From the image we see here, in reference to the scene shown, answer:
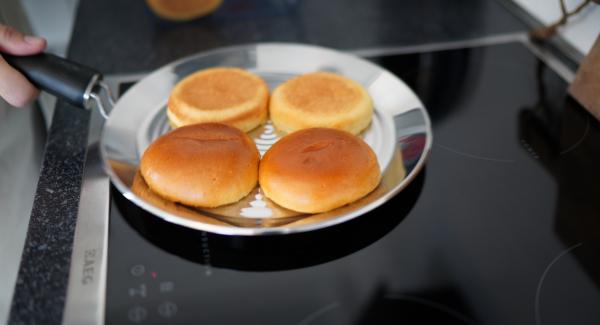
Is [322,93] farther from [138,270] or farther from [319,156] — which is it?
[138,270]

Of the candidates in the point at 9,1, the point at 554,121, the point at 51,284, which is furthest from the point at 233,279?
the point at 9,1

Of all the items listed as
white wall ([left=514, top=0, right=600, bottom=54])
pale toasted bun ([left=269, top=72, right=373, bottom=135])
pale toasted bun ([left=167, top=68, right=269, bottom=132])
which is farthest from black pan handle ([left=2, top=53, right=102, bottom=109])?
white wall ([left=514, top=0, right=600, bottom=54])

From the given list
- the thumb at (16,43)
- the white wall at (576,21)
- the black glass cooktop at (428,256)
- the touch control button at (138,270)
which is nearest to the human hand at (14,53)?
the thumb at (16,43)

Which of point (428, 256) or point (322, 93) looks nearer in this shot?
point (428, 256)

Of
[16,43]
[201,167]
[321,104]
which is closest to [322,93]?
[321,104]

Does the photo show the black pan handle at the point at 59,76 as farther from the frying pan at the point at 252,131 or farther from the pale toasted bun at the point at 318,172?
the pale toasted bun at the point at 318,172

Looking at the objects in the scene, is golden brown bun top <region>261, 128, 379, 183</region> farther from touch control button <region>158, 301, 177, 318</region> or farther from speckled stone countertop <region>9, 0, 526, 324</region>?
speckled stone countertop <region>9, 0, 526, 324</region>
